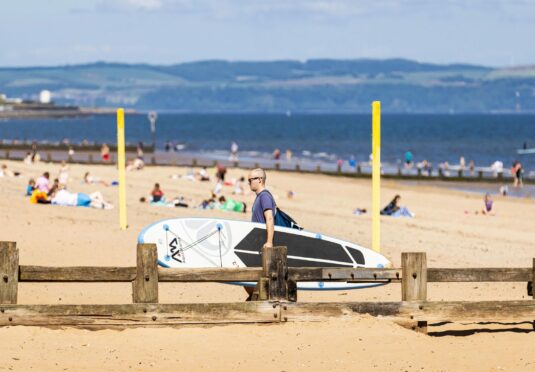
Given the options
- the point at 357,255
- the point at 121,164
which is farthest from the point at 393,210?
the point at 357,255

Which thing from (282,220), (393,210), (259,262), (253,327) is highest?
(282,220)

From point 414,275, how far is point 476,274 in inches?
25.9

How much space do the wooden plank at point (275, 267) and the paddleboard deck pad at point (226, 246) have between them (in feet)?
4.98

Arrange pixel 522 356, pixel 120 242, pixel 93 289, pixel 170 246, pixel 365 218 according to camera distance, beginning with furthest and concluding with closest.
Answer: pixel 365 218, pixel 120 242, pixel 93 289, pixel 170 246, pixel 522 356

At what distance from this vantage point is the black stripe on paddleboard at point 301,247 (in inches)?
486

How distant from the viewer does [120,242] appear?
18.8 meters

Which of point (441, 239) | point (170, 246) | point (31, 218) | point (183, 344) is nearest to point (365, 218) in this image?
point (441, 239)

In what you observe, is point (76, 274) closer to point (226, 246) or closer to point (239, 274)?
point (239, 274)

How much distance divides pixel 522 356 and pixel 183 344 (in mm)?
3349

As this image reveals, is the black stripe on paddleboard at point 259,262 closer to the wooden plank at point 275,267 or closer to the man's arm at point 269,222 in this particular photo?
the man's arm at point 269,222

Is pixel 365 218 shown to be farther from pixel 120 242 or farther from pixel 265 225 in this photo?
pixel 265 225

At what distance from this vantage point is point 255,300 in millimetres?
11219

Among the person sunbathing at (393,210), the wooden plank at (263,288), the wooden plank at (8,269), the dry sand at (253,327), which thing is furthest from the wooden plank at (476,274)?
the person sunbathing at (393,210)

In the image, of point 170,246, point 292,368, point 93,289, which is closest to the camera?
point 292,368
